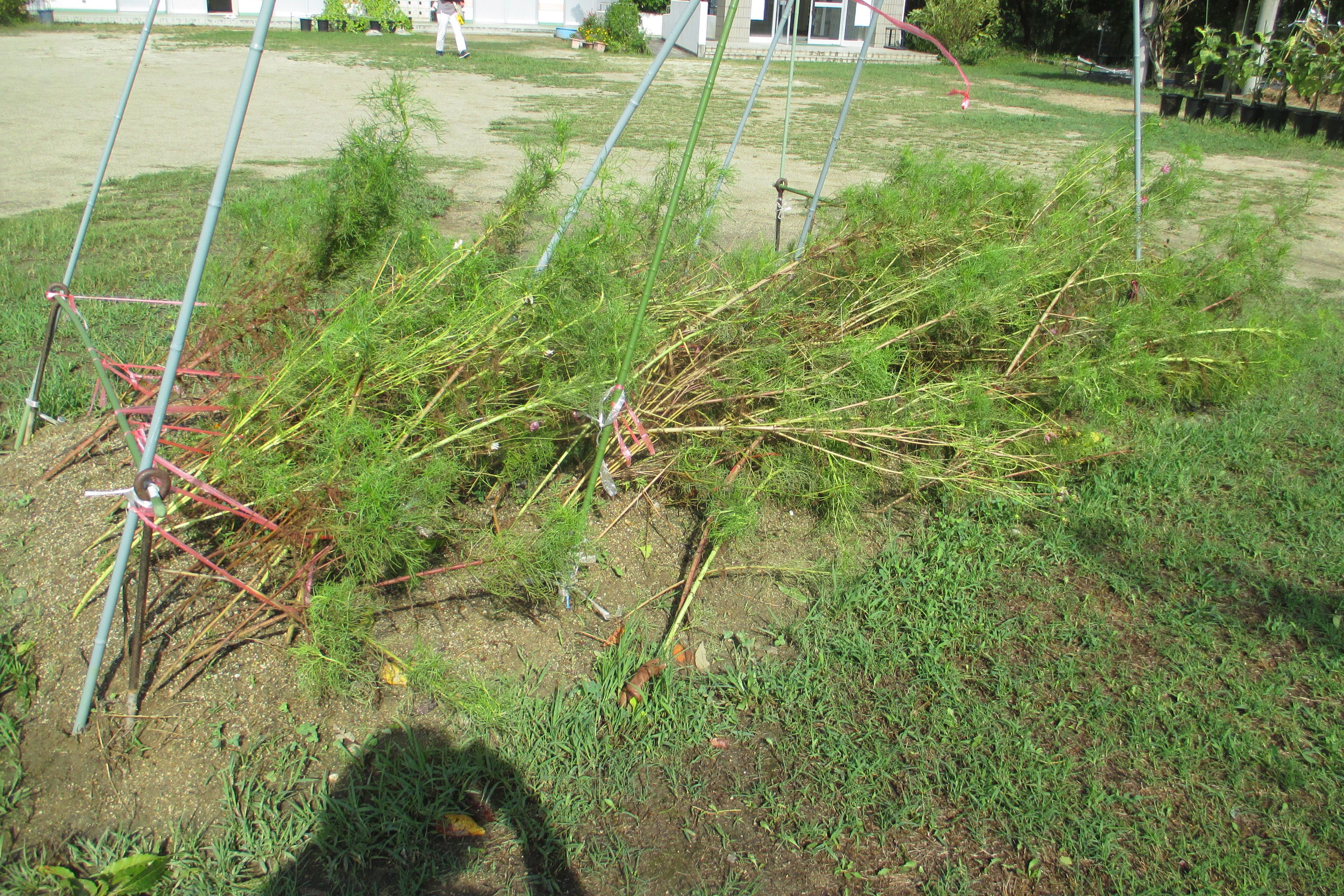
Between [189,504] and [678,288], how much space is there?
6.52 ft

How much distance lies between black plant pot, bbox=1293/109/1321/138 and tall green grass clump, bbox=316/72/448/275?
50.7 feet

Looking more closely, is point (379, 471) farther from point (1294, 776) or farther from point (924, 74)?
point (924, 74)

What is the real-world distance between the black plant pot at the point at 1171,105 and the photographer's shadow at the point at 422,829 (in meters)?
17.8

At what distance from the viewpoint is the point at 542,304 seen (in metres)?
3.11

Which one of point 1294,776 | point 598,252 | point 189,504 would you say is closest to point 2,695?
point 189,504

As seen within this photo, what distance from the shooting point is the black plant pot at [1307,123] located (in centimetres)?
1360

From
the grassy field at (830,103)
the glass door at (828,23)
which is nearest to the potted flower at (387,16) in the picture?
the grassy field at (830,103)

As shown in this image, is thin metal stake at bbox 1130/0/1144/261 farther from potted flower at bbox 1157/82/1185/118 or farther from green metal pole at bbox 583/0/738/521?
potted flower at bbox 1157/82/1185/118

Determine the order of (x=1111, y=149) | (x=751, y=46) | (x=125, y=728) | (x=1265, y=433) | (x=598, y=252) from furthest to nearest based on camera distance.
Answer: (x=751, y=46), (x=1111, y=149), (x=1265, y=433), (x=598, y=252), (x=125, y=728)

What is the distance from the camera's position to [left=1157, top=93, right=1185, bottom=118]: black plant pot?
51.7 feet

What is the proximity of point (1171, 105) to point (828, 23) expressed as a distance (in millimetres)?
12647

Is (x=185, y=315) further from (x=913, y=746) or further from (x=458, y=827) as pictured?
(x=913, y=746)

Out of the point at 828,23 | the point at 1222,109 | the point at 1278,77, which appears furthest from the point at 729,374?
the point at 828,23

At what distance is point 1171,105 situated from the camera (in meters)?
15.9
